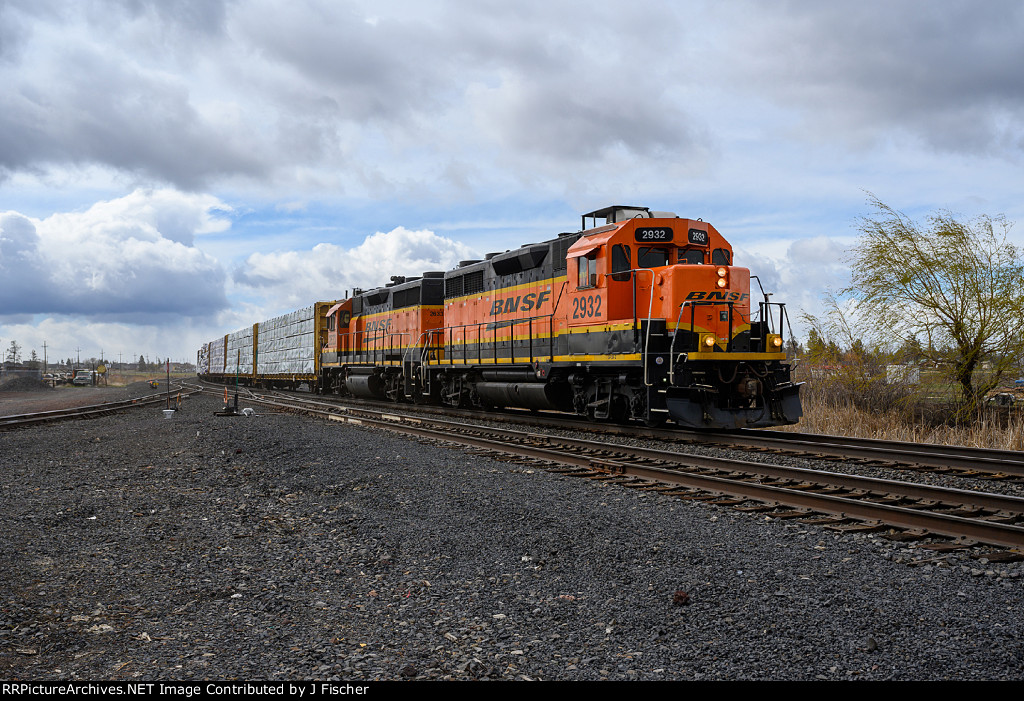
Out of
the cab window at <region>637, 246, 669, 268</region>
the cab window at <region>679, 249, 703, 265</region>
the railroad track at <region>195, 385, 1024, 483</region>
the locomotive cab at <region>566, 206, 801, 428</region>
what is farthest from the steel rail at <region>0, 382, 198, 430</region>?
the cab window at <region>679, 249, 703, 265</region>

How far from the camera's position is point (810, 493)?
6262mm

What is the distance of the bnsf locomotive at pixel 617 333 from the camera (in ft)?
35.4

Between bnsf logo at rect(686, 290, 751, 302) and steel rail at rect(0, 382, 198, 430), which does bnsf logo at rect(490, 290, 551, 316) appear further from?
steel rail at rect(0, 382, 198, 430)

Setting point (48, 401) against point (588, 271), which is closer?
point (588, 271)

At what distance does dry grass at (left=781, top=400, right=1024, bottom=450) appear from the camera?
1121cm

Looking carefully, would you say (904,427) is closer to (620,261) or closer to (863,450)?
(863,450)

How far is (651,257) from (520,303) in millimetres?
3705

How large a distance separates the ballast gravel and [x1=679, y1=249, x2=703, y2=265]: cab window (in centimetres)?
589

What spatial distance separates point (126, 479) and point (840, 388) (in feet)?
44.9

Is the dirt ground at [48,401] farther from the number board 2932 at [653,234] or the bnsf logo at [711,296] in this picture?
the bnsf logo at [711,296]

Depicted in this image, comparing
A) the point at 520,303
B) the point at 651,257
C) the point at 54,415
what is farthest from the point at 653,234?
the point at 54,415

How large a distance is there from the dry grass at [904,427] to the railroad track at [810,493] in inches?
215

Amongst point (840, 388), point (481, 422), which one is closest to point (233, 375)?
point (481, 422)

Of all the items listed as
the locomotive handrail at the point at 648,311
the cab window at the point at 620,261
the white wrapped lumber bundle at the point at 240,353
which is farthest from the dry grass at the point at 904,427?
the white wrapped lumber bundle at the point at 240,353
